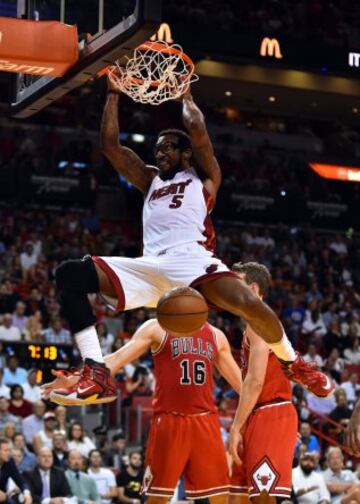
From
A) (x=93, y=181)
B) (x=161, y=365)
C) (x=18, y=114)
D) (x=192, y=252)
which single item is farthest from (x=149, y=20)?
(x=93, y=181)

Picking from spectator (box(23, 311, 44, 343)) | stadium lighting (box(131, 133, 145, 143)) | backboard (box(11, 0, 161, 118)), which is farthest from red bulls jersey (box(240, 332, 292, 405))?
stadium lighting (box(131, 133, 145, 143))

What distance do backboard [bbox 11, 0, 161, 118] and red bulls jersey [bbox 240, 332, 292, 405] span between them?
2.36 metres

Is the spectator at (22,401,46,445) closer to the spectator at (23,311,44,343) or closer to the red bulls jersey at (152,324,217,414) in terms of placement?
the spectator at (23,311,44,343)

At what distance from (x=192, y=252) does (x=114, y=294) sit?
580mm

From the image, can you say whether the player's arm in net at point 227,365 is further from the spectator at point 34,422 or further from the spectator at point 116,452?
the spectator at point 116,452

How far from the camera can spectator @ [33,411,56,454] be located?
43.7ft

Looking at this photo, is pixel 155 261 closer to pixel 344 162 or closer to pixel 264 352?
pixel 264 352

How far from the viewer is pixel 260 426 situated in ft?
26.3

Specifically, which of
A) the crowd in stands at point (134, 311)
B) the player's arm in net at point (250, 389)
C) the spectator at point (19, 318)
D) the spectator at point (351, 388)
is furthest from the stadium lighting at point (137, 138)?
the player's arm in net at point (250, 389)

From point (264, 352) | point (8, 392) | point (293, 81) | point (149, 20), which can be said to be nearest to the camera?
point (149, 20)

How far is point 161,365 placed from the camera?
8.29m

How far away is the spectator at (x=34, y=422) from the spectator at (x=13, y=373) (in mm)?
1102

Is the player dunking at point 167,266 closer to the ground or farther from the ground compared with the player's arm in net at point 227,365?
farther from the ground

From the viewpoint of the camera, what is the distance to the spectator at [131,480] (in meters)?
13.2
